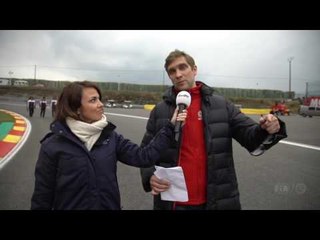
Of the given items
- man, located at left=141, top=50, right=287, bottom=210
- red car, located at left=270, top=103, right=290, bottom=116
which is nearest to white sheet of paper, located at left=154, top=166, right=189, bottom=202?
man, located at left=141, top=50, right=287, bottom=210

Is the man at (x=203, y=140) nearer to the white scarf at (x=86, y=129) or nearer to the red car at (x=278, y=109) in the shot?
the white scarf at (x=86, y=129)

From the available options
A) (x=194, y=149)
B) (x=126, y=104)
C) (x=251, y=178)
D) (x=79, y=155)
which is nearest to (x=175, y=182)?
(x=194, y=149)

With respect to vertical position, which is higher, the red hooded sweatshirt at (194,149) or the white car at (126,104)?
the white car at (126,104)

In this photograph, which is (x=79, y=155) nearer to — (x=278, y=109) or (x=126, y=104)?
(x=278, y=109)

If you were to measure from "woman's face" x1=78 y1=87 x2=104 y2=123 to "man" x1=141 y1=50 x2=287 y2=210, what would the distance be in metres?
0.43

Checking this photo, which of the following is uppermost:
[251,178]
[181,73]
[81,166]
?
[181,73]

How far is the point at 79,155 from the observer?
1.60 meters

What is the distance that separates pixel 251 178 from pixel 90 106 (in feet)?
10.3

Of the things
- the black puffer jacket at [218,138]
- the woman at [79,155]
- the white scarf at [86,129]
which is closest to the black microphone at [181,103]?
the woman at [79,155]

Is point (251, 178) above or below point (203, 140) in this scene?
below

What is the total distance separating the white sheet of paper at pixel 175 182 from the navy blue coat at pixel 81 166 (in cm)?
11

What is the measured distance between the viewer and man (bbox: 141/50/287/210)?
71.4 inches

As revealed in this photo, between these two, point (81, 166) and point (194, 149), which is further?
point (194, 149)

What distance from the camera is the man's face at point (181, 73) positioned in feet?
5.95
